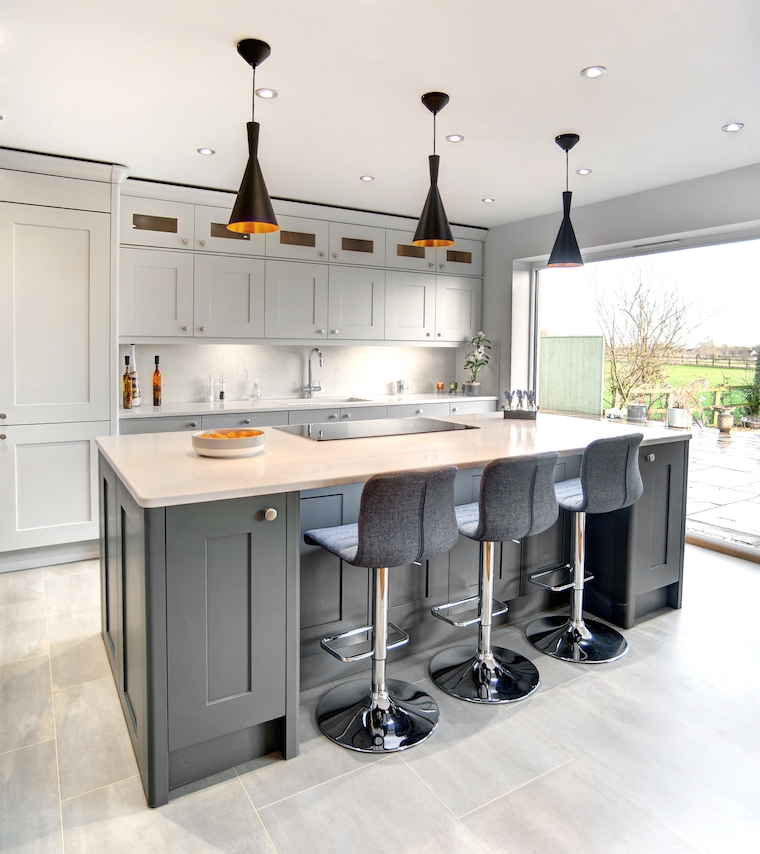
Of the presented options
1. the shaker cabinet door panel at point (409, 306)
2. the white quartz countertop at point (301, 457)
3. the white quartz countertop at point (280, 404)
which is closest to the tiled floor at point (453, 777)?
the white quartz countertop at point (301, 457)

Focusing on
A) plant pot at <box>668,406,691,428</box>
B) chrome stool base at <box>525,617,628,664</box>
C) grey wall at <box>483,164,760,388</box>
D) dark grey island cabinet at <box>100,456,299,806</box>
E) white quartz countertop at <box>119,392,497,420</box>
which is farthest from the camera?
plant pot at <box>668,406,691,428</box>

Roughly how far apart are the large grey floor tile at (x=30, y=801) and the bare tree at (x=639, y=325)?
4425 mm

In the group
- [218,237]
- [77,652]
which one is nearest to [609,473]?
[77,652]

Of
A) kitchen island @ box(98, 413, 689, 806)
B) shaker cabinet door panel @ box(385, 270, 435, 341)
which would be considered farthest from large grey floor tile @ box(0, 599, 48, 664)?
shaker cabinet door panel @ box(385, 270, 435, 341)

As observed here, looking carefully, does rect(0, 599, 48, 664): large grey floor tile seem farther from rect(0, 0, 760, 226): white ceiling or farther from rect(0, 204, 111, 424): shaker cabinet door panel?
rect(0, 0, 760, 226): white ceiling

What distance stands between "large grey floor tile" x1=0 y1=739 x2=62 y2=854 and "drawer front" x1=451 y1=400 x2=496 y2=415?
417 cm

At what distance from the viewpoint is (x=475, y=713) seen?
2.37m

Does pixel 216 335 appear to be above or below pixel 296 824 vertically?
above

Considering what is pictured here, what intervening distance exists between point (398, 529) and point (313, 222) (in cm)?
357

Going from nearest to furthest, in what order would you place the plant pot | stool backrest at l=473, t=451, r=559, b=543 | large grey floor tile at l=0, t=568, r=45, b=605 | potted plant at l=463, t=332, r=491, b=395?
stool backrest at l=473, t=451, r=559, b=543, large grey floor tile at l=0, t=568, r=45, b=605, the plant pot, potted plant at l=463, t=332, r=491, b=395

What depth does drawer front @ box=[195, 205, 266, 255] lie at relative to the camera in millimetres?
4453

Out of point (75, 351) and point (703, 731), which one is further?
point (75, 351)

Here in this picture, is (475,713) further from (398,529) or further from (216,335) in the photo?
(216,335)

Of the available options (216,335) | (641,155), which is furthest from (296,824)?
(641,155)
